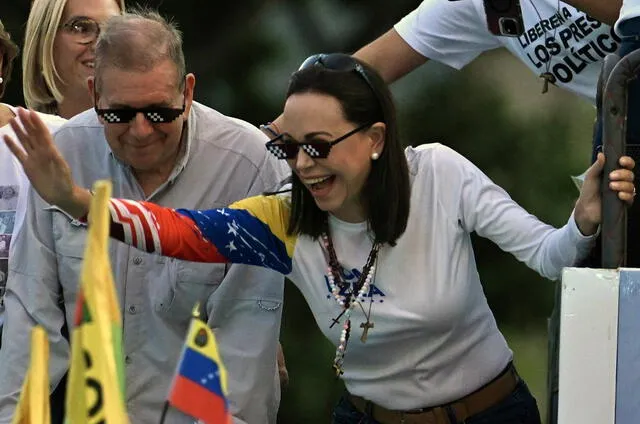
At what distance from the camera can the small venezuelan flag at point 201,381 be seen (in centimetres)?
305

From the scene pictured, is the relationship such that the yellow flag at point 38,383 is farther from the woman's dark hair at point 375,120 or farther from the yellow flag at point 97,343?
the woman's dark hair at point 375,120

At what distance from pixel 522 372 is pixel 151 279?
2895mm

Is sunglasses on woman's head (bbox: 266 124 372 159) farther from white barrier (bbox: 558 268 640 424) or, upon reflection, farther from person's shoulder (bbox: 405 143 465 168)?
white barrier (bbox: 558 268 640 424)

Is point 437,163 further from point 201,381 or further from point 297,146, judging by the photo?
point 201,381

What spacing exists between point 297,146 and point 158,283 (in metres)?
0.77

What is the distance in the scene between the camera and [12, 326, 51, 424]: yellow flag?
297cm

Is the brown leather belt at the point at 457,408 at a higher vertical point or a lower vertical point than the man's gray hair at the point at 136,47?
lower

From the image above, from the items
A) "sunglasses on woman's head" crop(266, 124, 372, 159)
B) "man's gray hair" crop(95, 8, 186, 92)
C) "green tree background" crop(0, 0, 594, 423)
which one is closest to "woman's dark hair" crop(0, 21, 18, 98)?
"man's gray hair" crop(95, 8, 186, 92)

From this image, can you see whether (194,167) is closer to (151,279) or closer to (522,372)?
(151,279)

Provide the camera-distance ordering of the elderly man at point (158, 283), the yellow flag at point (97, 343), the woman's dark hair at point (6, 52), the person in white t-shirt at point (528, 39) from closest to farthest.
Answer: the yellow flag at point (97, 343) < the elderly man at point (158, 283) < the person in white t-shirt at point (528, 39) < the woman's dark hair at point (6, 52)

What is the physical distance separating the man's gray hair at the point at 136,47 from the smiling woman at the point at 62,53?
940mm

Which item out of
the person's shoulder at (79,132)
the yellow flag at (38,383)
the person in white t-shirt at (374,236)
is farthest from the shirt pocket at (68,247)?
the yellow flag at (38,383)

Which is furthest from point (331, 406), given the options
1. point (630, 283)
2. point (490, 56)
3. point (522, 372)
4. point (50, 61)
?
point (630, 283)

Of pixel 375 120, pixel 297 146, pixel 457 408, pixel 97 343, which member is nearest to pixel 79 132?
pixel 297 146
